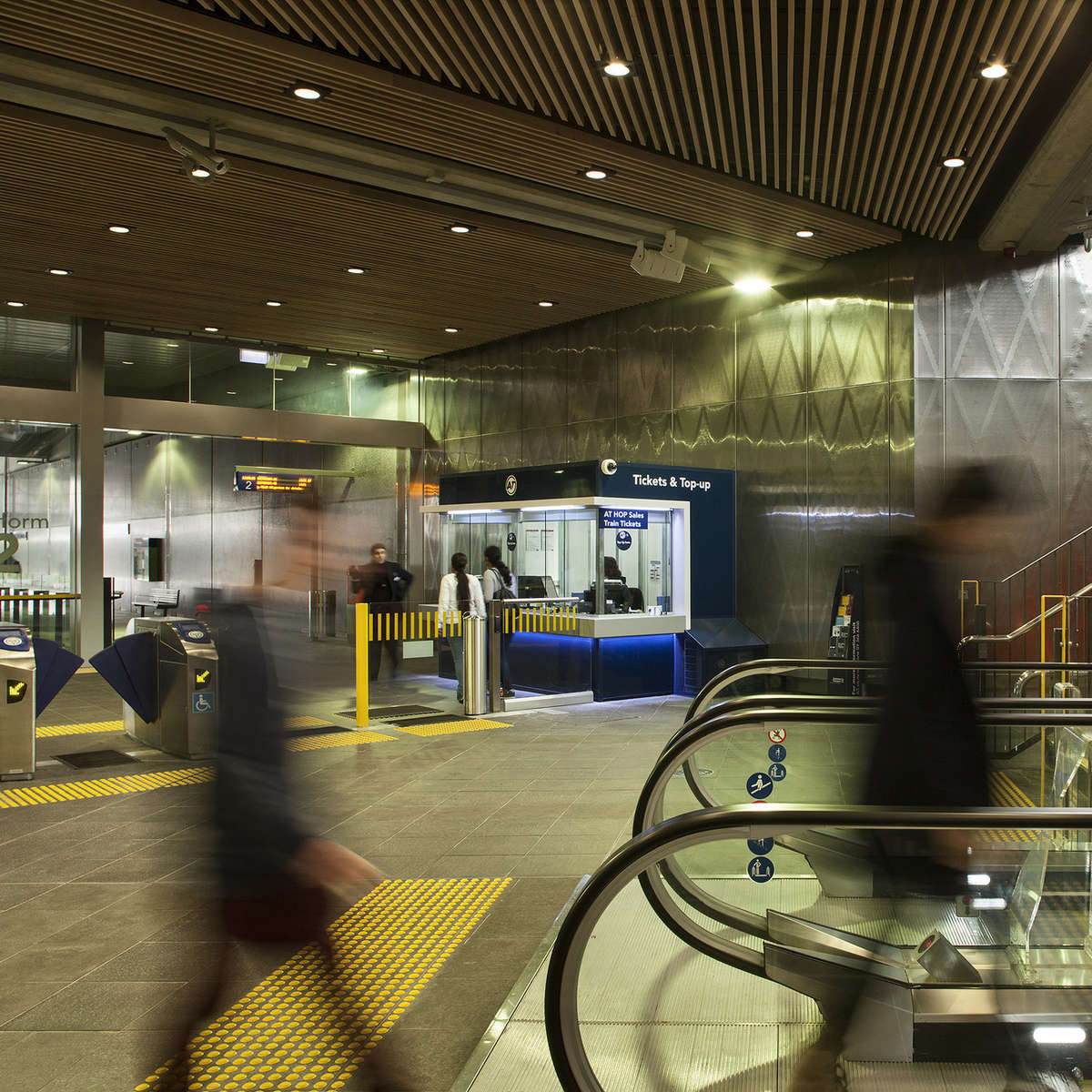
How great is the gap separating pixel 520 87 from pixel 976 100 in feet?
10.7

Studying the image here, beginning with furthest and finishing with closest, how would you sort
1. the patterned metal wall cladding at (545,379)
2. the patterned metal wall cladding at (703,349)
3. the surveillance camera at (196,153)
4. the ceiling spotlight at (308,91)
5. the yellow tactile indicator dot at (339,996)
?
the patterned metal wall cladding at (545,379) < the patterned metal wall cladding at (703,349) < the surveillance camera at (196,153) < the ceiling spotlight at (308,91) < the yellow tactile indicator dot at (339,996)

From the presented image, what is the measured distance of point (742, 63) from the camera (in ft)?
22.3

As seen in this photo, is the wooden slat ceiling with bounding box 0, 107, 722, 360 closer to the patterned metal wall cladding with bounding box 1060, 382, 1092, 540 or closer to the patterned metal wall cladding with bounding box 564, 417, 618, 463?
the patterned metal wall cladding with bounding box 564, 417, 618, 463

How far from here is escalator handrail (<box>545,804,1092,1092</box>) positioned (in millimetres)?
2324

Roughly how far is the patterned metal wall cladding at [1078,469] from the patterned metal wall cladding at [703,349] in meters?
3.87

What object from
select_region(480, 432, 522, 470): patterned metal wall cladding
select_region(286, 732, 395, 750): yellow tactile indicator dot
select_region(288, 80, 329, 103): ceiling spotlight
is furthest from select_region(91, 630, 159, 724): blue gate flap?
select_region(480, 432, 522, 470): patterned metal wall cladding

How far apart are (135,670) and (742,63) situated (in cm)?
631

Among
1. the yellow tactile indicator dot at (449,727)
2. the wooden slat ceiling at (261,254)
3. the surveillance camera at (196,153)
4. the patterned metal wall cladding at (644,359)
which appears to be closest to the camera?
the surveillance camera at (196,153)

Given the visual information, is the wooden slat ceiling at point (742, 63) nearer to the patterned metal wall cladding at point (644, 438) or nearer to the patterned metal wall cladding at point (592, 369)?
the patterned metal wall cladding at point (644, 438)

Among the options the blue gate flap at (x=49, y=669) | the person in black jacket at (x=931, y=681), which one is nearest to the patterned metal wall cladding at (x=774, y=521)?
the blue gate flap at (x=49, y=669)

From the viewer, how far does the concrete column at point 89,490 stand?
47.6 ft

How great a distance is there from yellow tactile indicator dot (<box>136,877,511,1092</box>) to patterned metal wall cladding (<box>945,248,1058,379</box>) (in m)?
8.32

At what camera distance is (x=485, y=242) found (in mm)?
10977

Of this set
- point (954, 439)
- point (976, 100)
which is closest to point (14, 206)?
point (976, 100)
